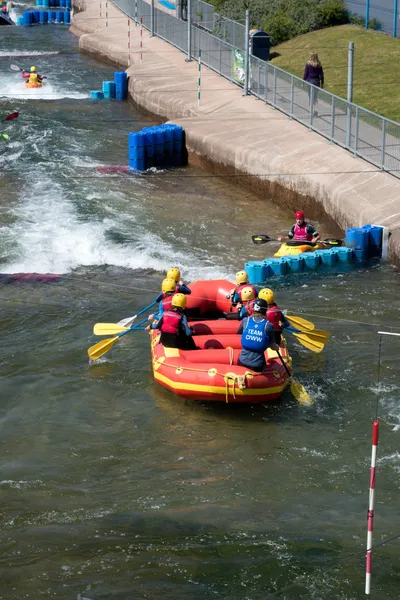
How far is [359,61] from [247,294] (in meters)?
18.1

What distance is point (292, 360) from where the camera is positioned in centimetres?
1509

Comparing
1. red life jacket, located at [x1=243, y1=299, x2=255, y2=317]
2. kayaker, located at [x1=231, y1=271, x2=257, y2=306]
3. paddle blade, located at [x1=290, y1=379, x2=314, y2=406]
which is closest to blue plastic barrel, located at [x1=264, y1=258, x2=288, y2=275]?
kayaker, located at [x1=231, y1=271, x2=257, y2=306]

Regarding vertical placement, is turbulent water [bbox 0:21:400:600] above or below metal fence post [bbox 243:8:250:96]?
below

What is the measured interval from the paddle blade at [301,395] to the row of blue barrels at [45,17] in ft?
131

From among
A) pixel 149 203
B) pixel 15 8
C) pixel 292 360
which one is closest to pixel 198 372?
pixel 292 360

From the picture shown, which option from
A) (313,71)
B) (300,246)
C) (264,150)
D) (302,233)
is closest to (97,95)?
(313,71)

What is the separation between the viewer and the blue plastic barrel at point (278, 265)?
708 inches

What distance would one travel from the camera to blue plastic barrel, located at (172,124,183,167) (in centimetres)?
2574

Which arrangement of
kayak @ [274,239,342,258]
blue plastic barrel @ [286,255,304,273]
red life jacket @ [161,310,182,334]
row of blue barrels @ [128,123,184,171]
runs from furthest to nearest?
row of blue barrels @ [128,123,184,171], kayak @ [274,239,342,258], blue plastic barrel @ [286,255,304,273], red life jacket @ [161,310,182,334]

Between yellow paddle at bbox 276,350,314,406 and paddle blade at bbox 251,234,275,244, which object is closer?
yellow paddle at bbox 276,350,314,406

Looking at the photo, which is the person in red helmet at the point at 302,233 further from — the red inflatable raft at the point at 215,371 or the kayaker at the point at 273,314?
the kayaker at the point at 273,314

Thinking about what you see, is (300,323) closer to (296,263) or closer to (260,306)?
(260,306)

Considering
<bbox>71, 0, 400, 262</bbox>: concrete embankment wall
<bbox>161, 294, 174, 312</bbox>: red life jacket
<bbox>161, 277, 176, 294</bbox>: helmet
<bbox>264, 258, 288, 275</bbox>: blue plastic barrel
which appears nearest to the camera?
<bbox>161, 294, 174, 312</bbox>: red life jacket

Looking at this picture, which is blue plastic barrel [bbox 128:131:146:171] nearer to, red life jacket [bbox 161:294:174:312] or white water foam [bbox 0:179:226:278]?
white water foam [bbox 0:179:226:278]
